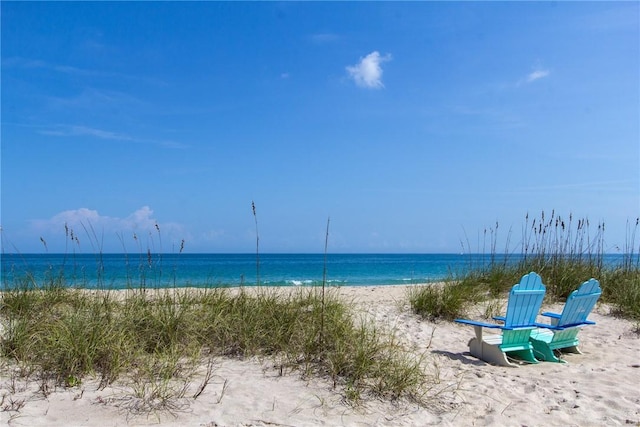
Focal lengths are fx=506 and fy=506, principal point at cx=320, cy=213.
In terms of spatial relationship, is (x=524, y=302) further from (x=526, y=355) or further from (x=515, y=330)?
(x=526, y=355)

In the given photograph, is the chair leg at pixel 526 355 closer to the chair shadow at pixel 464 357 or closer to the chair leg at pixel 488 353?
the chair leg at pixel 488 353

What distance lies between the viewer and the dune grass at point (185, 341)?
3.80m

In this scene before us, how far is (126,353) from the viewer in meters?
3.99

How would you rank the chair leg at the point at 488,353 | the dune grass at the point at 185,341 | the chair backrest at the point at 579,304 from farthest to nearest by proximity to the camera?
the chair backrest at the point at 579,304
the chair leg at the point at 488,353
the dune grass at the point at 185,341

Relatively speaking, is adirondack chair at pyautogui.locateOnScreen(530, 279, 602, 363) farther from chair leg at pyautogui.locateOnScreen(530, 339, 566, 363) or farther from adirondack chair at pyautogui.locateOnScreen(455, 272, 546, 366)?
adirondack chair at pyautogui.locateOnScreen(455, 272, 546, 366)

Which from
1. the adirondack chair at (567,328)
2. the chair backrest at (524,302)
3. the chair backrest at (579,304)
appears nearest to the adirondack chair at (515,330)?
the chair backrest at (524,302)

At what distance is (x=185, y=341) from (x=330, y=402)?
167 centimetres

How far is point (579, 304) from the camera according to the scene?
5762mm

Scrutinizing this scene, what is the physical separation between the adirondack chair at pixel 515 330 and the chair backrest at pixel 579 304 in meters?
0.32

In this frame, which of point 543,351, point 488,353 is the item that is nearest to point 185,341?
point 488,353

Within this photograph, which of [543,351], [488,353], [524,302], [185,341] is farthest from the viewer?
[543,351]

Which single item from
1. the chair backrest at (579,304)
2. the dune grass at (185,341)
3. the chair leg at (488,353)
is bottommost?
the chair leg at (488,353)

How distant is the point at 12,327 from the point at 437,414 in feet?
11.8

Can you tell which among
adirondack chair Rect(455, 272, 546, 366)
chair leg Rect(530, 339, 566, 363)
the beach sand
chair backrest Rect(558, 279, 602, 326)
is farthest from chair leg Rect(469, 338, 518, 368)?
chair backrest Rect(558, 279, 602, 326)
